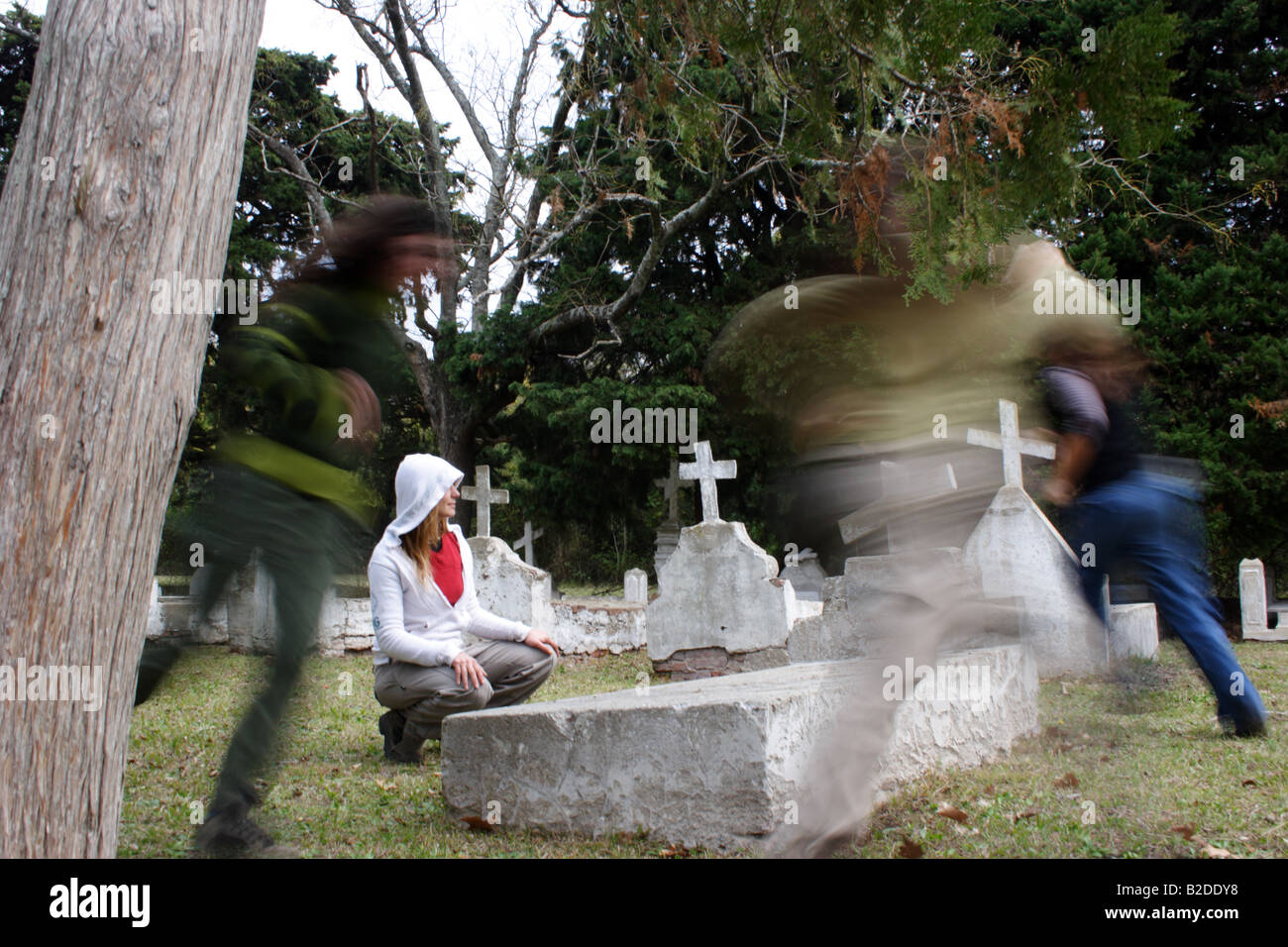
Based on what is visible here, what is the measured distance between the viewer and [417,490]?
392 cm

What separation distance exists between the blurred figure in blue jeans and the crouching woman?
2.25m

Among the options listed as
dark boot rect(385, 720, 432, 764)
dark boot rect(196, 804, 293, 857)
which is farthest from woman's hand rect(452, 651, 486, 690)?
dark boot rect(196, 804, 293, 857)

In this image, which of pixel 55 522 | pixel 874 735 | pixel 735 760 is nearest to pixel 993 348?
pixel 874 735

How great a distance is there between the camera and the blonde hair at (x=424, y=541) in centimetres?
396

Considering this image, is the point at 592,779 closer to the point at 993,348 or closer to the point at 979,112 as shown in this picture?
the point at 993,348

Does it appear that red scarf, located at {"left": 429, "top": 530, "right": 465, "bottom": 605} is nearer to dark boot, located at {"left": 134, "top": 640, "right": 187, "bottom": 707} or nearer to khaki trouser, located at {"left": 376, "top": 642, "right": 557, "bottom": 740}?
khaki trouser, located at {"left": 376, "top": 642, "right": 557, "bottom": 740}

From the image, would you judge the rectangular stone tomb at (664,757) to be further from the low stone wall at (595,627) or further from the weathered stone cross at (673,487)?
the weathered stone cross at (673,487)

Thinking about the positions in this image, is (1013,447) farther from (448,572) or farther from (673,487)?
(673,487)

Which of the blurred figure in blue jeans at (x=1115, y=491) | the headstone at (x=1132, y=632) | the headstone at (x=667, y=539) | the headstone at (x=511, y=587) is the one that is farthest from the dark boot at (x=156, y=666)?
the headstone at (x=667, y=539)

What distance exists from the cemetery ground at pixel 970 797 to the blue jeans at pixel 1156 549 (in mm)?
473

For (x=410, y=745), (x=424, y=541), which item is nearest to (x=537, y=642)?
(x=424, y=541)

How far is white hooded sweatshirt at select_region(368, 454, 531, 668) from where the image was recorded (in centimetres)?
381

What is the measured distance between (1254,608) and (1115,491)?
8.15 meters

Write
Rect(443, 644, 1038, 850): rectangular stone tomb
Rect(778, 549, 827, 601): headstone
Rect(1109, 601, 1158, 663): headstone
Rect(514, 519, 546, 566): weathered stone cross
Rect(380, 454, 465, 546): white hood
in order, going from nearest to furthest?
1. Rect(443, 644, 1038, 850): rectangular stone tomb
2. Rect(380, 454, 465, 546): white hood
3. Rect(1109, 601, 1158, 663): headstone
4. Rect(778, 549, 827, 601): headstone
5. Rect(514, 519, 546, 566): weathered stone cross
